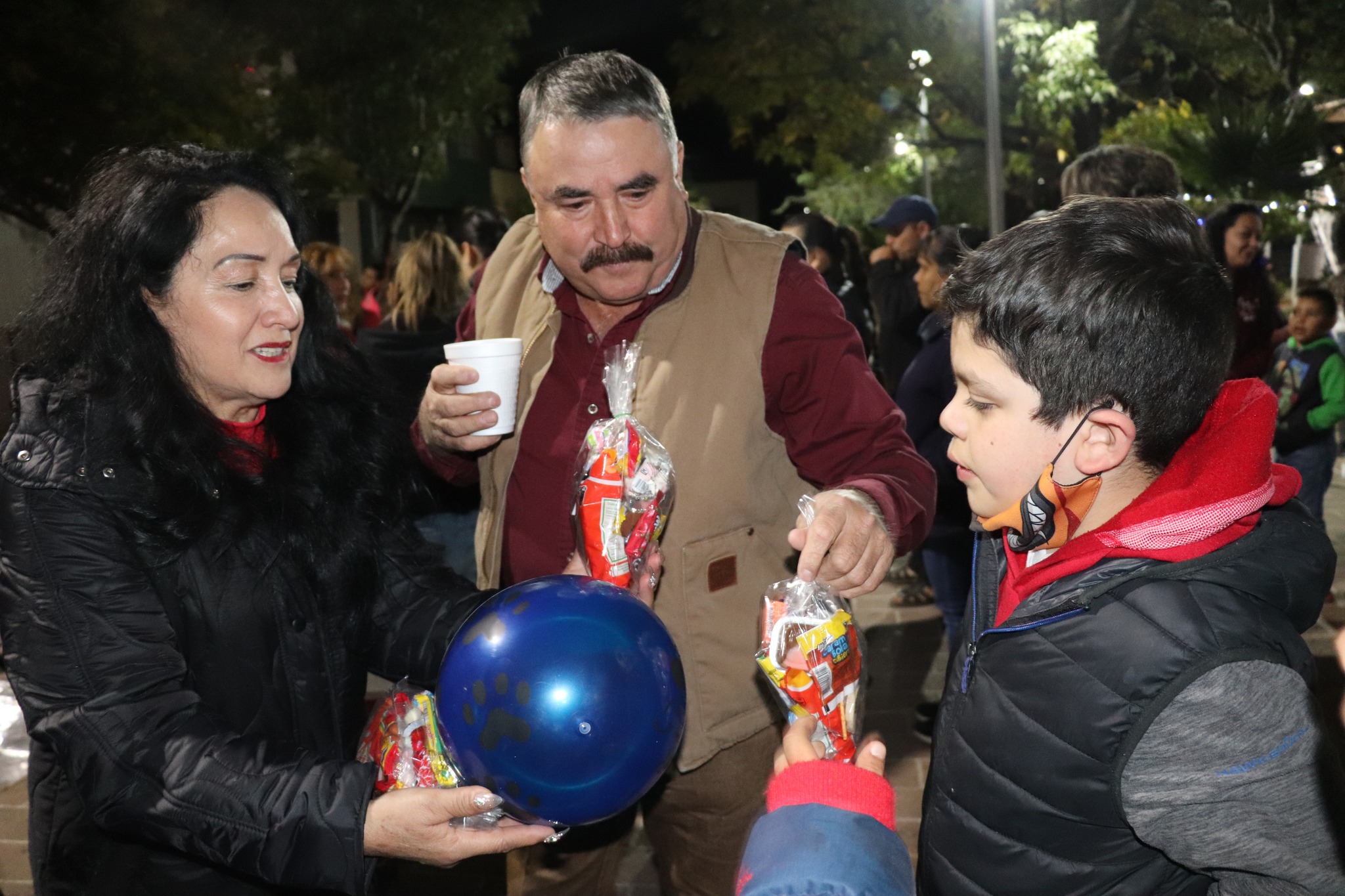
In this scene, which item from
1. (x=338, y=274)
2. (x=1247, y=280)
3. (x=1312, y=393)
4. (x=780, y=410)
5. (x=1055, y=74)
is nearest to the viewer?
(x=780, y=410)

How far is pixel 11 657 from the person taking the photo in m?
2.18

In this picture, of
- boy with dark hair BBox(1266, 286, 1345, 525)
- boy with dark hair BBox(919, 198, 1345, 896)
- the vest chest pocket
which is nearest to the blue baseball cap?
boy with dark hair BBox(1266, 286, 1345, 525)

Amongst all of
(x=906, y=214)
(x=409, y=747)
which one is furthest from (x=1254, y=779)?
(x=906, y=214)

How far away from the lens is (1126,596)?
182 cm

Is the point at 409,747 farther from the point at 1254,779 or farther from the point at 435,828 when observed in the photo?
the point at 1254,779

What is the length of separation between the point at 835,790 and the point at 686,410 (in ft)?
4.03

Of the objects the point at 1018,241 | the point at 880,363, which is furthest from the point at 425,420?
the point at 880,363

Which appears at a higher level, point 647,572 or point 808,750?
point 647,572

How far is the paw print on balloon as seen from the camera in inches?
78.6

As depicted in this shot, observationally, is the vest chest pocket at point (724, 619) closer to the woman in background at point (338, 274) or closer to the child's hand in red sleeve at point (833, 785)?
the child's hand in red sleeve at point (833, 785)

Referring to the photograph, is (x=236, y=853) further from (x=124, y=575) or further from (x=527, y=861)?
(x=527, y=861)

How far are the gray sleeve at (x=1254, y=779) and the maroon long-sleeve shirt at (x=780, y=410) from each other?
1076mm

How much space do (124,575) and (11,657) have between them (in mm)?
299

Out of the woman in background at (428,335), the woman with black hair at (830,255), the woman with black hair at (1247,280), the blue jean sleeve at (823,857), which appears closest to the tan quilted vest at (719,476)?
the blue jean sleeve at (823,857)
